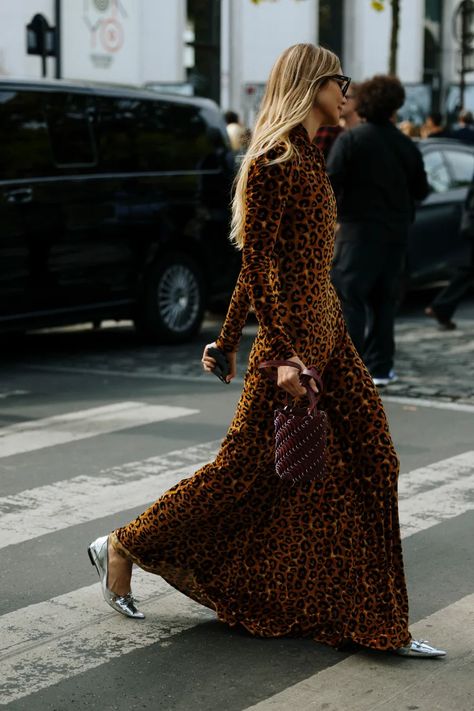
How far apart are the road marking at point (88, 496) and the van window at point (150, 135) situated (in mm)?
4154

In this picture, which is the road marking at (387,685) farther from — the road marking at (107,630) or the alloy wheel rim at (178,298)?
the alloy wheel rim at (178,298)

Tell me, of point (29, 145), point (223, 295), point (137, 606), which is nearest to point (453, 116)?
point (223, 295)

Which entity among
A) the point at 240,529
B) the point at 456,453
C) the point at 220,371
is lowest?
the point at 456,453

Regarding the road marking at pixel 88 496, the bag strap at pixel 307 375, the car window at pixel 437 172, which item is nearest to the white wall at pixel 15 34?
the car window at pixel 437 172

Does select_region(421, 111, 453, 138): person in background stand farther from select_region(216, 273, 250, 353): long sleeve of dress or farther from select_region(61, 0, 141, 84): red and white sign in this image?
select_region(216, 273, 250, 353): long sleeve of dress

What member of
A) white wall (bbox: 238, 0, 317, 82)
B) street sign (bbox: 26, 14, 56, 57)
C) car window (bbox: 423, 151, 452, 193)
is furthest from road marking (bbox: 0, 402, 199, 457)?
white wall (bbox: 238, 0, 317, 82)

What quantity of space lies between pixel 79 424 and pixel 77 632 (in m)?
3.55

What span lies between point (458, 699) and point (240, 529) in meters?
0.83

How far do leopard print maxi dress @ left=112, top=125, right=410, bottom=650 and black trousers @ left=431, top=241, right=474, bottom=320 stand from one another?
7.50 metres

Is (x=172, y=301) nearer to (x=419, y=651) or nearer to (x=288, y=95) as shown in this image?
(x=288, y=95)

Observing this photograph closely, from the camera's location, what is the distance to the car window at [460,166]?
44.7 ft

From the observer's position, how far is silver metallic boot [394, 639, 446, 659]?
13.7ft

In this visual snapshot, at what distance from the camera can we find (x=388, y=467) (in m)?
4.21

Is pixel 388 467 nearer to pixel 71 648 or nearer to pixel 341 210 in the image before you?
pixel 71 648
